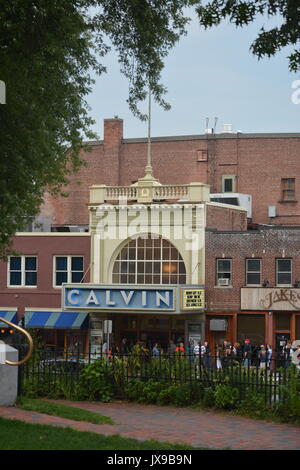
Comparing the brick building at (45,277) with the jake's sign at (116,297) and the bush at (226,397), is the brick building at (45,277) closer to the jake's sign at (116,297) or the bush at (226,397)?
the jake's sign at (116,297)

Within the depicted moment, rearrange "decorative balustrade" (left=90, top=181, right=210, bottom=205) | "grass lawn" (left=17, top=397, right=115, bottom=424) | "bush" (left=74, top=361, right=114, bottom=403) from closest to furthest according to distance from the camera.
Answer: "grass lawn" (left=17, top=397, right=115, bottom=424) < "bush" (left=74, top=361, right=114, bottom=403) < "decorative balustrade" (left=90, top=181, right=210, bottom=205)

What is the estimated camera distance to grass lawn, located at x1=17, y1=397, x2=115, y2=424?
59.9ft

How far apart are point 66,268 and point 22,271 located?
2536 mm

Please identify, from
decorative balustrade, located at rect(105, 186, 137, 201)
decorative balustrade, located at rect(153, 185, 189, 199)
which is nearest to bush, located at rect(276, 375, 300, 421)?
decorative balustrade, located at rect(153, 185, 189, 199)

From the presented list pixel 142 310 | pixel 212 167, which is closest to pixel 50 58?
pixel 142 310

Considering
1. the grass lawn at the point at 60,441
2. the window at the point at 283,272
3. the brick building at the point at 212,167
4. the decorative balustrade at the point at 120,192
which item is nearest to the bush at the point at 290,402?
the grass lawn at the point at 60,441

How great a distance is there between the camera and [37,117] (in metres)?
23.2

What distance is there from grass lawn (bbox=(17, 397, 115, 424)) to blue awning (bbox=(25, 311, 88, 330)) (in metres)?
28.8

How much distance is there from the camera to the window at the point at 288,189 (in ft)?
188

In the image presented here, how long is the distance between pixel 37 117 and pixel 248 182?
36.0m

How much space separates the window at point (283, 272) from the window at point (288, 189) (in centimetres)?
1186

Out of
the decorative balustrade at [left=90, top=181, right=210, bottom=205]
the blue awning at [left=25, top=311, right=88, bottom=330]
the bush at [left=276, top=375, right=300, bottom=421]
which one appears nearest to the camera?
the bush at [left=276, top=375, right=300, bottom=421]

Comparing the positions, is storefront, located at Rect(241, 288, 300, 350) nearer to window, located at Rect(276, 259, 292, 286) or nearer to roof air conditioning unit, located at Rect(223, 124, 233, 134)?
window, located at Rect(276, 259, 292, 286)

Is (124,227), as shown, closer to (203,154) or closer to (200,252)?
(200,252)
